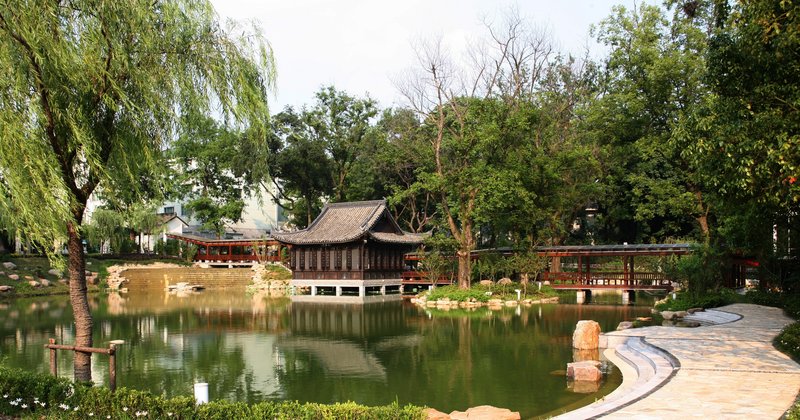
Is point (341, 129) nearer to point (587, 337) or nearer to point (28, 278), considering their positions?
point (28, 278)

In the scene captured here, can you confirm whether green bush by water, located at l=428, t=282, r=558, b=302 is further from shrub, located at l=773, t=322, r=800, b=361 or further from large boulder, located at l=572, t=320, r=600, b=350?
shrub, located at l=773, t=322, r=800, b=361

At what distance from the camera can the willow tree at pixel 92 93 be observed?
736 cm

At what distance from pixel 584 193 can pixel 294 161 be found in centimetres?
1824

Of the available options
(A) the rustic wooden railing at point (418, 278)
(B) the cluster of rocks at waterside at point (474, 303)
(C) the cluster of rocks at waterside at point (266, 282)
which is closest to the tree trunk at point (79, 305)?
(B) the cluster of rocks at waterside at point (474, 303)

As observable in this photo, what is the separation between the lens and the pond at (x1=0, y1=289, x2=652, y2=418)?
10.5m

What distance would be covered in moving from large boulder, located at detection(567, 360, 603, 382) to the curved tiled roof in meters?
21.2

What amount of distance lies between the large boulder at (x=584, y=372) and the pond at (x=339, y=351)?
252 mm

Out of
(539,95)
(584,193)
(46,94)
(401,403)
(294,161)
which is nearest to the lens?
(46,94)

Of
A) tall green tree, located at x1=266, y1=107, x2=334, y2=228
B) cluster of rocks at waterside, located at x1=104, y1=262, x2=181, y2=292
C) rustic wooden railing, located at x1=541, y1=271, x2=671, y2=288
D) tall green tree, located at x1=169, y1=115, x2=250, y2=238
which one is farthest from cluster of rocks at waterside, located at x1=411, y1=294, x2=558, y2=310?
tall green tree, located at x1=169, y1=115, x2=250, y2=238

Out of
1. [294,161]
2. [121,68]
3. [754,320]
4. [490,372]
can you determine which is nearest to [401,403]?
[490,372]

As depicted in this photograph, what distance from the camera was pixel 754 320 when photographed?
15773mm

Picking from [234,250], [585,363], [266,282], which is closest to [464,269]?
[266,282]

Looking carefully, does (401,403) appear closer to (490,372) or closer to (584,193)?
(490,372)

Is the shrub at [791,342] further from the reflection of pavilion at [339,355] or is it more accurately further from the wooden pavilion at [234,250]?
the wooden pavilion at [234,250]
